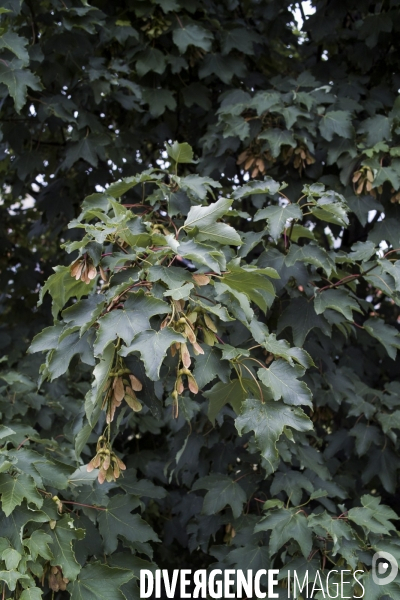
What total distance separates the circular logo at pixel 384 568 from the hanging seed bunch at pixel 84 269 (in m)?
1.14

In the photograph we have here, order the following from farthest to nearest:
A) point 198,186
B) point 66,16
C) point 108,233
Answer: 1. point 66,16
2. point 198,186
3. point 108,233

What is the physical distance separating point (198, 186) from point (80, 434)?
3.14 feet

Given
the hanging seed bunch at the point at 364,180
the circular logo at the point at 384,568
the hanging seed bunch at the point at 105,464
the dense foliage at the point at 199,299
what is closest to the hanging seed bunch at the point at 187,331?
the dense foliage at the point at 199,299

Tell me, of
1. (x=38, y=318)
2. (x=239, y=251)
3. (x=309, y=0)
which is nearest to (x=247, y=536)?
(x=239, y=251)

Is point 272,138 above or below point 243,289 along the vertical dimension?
above

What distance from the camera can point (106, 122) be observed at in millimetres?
3875

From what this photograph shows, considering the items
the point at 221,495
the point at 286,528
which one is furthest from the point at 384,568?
the point at 221,495

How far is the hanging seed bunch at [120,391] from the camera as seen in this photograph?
1.76 metres

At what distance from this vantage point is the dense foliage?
184cm

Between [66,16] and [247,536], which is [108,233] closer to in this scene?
[247,536]

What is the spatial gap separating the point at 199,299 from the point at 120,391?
0.97 ft

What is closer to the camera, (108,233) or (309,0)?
(108,233)

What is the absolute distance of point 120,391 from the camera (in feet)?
5.79

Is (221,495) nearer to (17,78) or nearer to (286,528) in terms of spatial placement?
(286,528)
